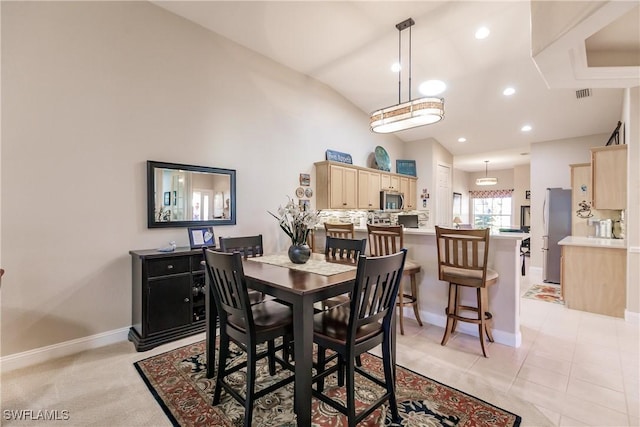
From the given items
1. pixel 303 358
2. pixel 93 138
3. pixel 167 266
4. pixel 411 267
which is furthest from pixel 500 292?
pixel 93 138

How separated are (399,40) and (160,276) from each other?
13.3 feet

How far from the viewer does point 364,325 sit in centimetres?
171

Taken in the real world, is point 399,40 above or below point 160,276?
above

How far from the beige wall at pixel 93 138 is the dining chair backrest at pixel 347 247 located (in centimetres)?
172

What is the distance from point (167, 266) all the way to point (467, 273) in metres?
2.91

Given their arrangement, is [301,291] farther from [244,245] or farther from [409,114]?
[409,114]

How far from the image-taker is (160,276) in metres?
2.91

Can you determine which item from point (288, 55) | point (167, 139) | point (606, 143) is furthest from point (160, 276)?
point (606, 143)

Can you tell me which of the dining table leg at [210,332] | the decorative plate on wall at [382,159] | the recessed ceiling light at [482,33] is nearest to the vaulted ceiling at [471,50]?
the recessed ceiling light at [482,33]

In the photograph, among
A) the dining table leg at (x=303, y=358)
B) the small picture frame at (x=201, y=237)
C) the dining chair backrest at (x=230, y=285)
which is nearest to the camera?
the dining table leg at (x=303, y=358)

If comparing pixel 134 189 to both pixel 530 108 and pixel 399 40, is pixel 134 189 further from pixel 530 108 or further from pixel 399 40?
pixel 530 108

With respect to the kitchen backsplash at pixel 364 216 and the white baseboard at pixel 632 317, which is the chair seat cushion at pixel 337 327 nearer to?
the kitchen backsplash at pixel 364 216

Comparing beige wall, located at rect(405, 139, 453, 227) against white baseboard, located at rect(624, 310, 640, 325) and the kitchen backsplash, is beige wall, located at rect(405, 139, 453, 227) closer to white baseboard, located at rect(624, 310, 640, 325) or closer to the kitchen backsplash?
the kitchen backsplash

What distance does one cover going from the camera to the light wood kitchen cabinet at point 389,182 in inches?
239
